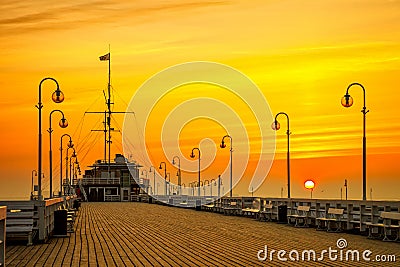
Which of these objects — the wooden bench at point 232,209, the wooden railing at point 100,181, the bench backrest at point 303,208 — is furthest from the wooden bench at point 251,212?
the wooden railing at point 100,181

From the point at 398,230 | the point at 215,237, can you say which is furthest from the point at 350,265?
the point at 215,237

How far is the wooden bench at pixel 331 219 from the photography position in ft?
91.0

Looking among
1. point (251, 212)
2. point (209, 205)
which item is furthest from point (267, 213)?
point (209, 205)

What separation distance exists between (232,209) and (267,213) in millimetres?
8889

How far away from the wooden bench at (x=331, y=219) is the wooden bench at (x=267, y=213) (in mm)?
7079

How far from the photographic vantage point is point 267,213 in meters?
37.4

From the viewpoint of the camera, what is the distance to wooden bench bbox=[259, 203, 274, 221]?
37156mm

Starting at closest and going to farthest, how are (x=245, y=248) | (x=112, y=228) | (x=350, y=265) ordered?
(x=350, y=265) < (x=245, y=248) < (x=112, y=228)

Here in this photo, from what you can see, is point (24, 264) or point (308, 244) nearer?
point (24, 264)

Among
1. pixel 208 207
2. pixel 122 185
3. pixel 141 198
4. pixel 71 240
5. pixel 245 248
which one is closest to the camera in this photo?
pixel 245 248

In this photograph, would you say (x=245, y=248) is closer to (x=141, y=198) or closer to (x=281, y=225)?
(x=281, y=225)

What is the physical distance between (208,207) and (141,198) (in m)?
43.4

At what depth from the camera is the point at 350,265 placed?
16797mm

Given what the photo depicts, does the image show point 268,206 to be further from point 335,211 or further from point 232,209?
point 335,211
